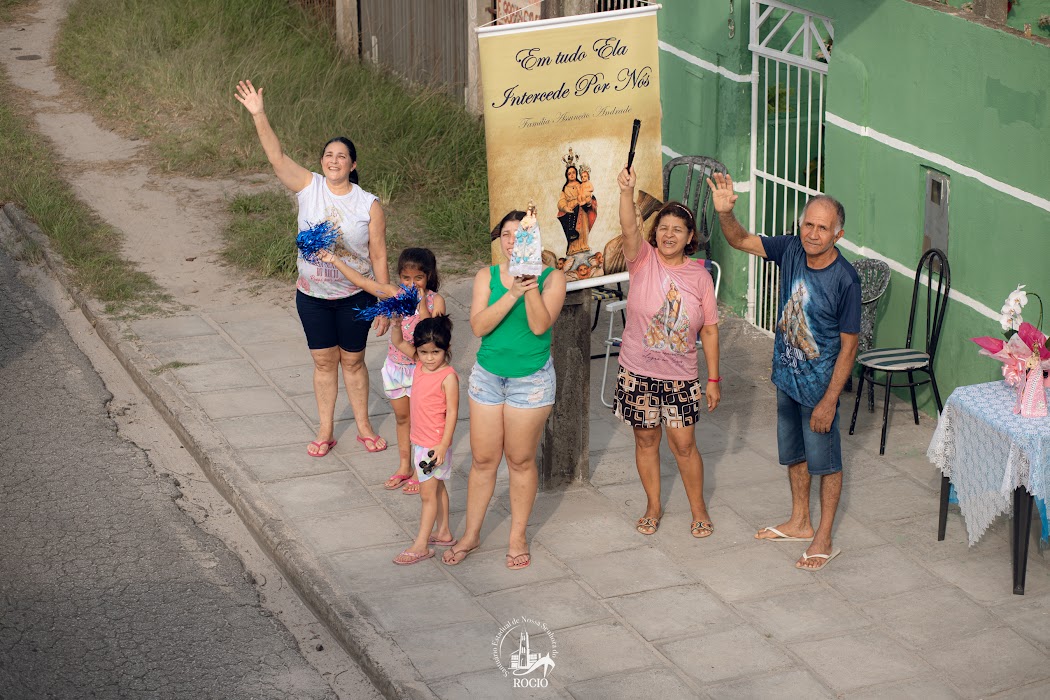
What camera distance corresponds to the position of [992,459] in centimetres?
694

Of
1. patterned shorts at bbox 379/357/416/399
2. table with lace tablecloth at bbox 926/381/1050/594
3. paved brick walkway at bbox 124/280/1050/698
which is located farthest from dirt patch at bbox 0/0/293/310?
table with lace tablecloth at bbox 926/381/1050/594

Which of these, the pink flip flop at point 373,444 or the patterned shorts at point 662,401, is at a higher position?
the patterned shorts at point 662,401

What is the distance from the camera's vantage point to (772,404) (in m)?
9.35

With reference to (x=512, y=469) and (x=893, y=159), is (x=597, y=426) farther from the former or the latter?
(x=893, y=159)

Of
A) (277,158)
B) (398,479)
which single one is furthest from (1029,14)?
(398,479)

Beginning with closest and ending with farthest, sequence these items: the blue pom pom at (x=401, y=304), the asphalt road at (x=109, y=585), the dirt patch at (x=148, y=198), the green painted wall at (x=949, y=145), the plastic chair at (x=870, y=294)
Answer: the asphalt road at (x=109, y=585)
the blue pom pom at (x=401, y=304)
the green painted wall at (x=949, y=145)
the plastic chair at (x=870, y=294)
the dirt patch at (x=148, y=198)

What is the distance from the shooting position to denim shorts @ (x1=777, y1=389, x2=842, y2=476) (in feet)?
22.8

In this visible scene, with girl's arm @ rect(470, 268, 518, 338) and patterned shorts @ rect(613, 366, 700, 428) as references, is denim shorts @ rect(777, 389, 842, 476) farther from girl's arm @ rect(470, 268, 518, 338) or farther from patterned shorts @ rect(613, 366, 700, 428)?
girl's arm @ rect(470, 268, 518, 338)

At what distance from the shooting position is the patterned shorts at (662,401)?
719 cm

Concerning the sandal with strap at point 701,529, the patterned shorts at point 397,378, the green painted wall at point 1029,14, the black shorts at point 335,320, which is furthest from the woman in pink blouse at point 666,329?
the green painted wall at point 1029,14

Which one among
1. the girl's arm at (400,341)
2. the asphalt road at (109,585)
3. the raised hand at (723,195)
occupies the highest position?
the raised hand at (723,195)

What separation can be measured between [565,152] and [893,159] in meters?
2.91

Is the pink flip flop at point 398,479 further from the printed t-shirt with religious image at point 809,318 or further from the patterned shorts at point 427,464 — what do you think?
the printed t-shirt with religious image at point 809,318

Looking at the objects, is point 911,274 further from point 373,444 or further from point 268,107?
point 268,107
